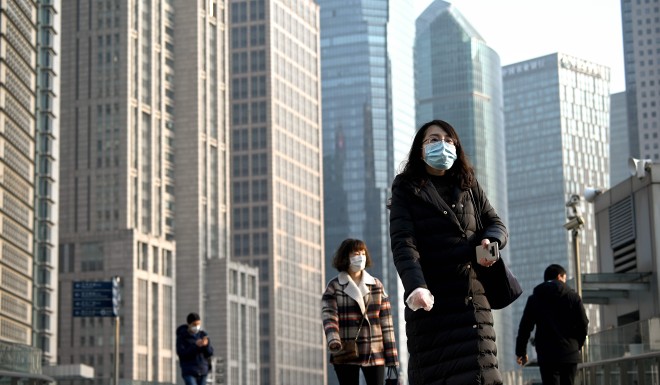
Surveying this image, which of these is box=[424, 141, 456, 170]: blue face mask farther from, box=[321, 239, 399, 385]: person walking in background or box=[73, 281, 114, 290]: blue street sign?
box=[73, 281, 114, 290]: blue street sign

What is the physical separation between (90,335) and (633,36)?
98571 mm

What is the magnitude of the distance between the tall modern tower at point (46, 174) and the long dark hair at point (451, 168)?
3853 inches

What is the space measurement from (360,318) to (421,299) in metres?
4.50

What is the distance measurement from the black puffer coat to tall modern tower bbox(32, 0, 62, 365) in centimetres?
9809

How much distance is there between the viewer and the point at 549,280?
13.5m

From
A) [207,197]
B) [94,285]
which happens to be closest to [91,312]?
[94,285]

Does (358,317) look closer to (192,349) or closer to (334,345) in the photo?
(334,345)

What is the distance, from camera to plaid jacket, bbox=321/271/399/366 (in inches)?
462

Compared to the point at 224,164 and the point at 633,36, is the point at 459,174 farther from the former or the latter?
the point at 633,36

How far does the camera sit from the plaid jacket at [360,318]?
38.5 feet

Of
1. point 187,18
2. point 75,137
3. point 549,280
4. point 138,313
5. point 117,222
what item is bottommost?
point 549,280

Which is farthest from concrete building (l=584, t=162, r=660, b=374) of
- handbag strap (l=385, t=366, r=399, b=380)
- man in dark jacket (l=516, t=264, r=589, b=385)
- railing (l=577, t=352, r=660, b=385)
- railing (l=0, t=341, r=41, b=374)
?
handbag strap (l=385, t=366, r=399, b=380)

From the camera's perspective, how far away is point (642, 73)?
190250 mm

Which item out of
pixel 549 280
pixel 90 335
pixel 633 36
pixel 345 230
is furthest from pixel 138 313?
pixel 549 280
